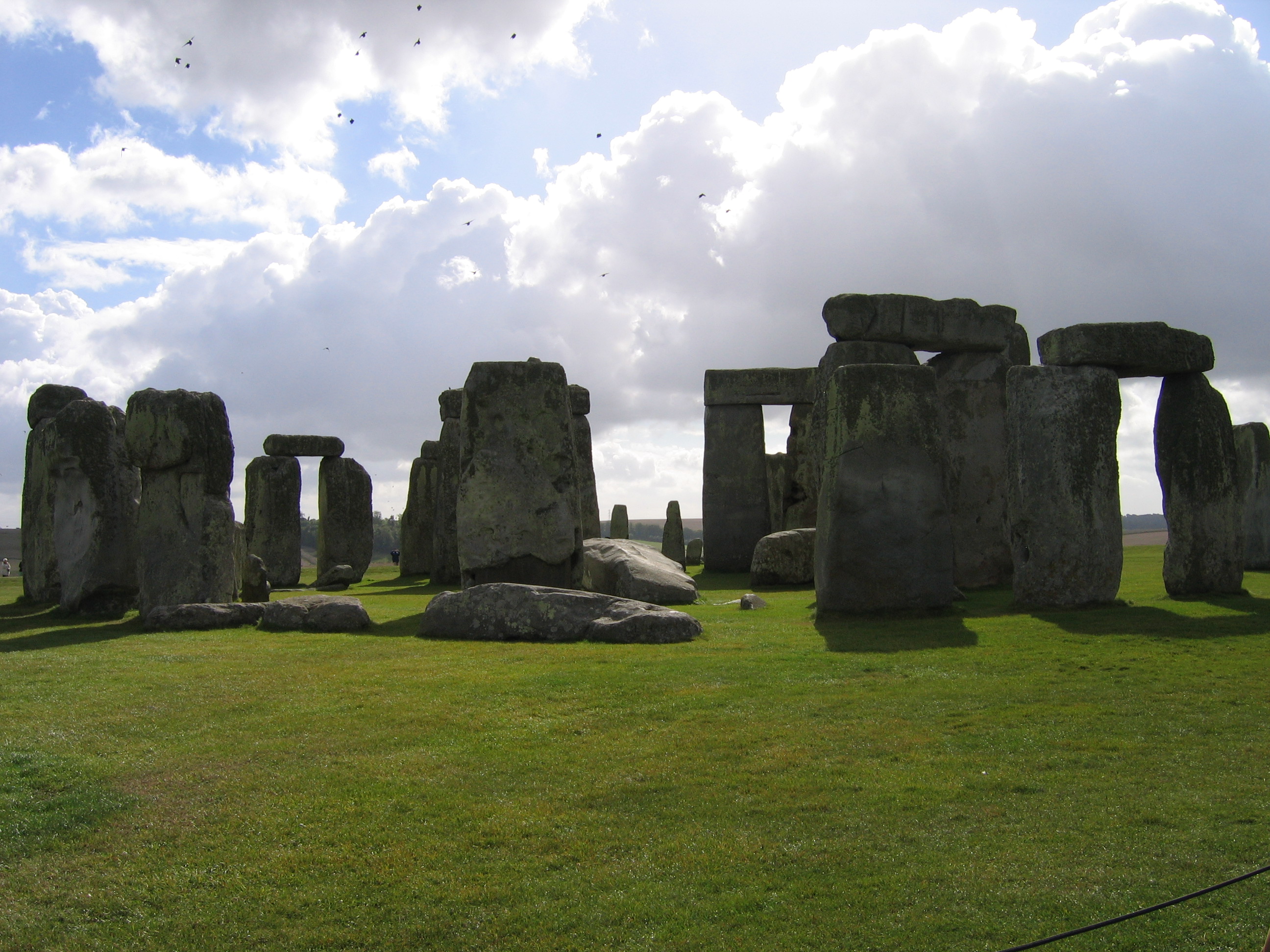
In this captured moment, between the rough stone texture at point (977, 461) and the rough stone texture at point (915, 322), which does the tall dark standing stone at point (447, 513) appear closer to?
the rough stone texture at point (915, 322)

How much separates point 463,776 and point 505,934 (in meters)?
1.65

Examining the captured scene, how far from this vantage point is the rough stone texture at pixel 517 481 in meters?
12.3

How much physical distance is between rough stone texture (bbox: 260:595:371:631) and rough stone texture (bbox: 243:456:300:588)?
11.6 metres

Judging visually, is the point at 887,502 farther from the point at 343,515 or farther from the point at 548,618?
the point at 343,515

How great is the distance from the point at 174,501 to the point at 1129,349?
10335 mm

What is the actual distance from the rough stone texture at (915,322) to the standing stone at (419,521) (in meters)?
10.1

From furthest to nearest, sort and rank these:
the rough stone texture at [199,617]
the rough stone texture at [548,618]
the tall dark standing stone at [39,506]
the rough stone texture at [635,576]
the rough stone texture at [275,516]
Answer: the rough stone texture at [275,516] < the tall dark standing stone at [39,506] < the rough stone texture at [635,576] < the rough stone texture at [199,617] < the rough stone texture at [548,618]

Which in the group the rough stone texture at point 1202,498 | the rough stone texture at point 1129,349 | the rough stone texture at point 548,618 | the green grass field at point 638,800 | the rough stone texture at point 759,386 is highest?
the rough stone texture at point 759,386

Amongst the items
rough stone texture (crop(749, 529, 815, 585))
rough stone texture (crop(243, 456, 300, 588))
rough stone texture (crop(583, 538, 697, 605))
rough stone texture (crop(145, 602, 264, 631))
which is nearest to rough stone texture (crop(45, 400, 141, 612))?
rough stone texture (crop(145, 602, 264, 631))

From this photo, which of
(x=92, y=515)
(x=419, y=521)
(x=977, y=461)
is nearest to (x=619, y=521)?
(x=419, y=521)

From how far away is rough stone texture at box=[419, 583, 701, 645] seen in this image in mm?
9359

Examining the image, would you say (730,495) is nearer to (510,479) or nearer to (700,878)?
(510,479)

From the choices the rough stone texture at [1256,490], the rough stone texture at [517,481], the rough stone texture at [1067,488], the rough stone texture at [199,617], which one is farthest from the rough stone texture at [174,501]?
the rough stone texture at [1256,490]

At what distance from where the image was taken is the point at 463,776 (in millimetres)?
5379
